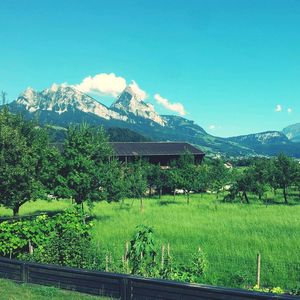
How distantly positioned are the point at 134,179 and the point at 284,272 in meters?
34.4

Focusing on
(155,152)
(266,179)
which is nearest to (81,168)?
(266,179)

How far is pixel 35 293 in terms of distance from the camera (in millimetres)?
10641

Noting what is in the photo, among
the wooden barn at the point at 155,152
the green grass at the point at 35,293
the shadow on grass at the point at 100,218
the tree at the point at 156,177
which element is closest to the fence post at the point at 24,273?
Answer: the green grass at the point at 35,293

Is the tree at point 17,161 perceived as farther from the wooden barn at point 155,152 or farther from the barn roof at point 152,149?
the barn roof at point 152,149

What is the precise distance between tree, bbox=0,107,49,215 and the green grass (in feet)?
53.2

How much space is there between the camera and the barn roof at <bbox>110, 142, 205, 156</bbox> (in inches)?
3444

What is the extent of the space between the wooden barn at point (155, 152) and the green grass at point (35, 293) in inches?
2784

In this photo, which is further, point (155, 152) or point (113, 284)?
point (155, 152)

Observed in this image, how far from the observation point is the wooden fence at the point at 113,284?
820cm

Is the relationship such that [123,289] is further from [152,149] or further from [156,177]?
[152,149]

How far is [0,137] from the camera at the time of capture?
26516mm

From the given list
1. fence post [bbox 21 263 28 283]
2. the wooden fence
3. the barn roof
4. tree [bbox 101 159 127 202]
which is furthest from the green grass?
the barn roof

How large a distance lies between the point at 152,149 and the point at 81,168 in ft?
197

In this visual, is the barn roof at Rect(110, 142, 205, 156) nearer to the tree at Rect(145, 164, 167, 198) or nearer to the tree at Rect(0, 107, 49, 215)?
the tree at Rect(145, 164, 167, 198)
